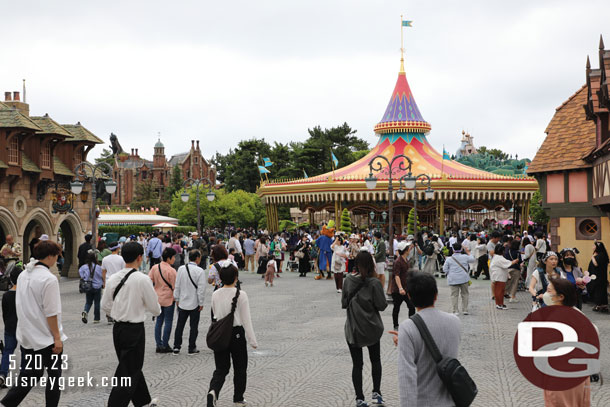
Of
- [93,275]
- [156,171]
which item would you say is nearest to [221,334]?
[93,275]

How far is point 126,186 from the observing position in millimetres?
106812

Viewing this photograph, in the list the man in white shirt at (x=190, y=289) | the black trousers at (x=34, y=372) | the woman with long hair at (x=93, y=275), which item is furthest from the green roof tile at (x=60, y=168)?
the black trousers at (x=34, y=372)

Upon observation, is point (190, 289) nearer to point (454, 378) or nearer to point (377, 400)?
point (377, 400)

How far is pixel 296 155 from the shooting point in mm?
68938

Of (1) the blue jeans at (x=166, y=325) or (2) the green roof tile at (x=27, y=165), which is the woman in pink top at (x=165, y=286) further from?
(2) the green roof tile at (x=27, y=165)

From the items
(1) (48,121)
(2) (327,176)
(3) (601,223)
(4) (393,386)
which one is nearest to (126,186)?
(2) (327,176)

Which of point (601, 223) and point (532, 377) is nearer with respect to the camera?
point (532, 377)

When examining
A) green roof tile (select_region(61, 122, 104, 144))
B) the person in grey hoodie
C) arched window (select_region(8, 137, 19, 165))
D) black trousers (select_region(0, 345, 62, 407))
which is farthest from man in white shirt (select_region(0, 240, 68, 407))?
green roof tile (select_region(61, 122, 104, 144))

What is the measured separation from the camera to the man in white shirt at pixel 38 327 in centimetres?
566

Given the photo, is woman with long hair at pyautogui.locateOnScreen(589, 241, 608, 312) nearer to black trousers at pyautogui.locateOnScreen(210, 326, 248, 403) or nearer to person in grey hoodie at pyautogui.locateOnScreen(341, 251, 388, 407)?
person in grey hoodie at pyautogui.locateOnScreen(341, 251, 388, 407)

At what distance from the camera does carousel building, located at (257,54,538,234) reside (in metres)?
39.6

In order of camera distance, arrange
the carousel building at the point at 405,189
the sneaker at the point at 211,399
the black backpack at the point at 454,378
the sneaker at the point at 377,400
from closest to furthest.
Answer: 1. the black backpack at the point at 454,378
2. the sneaker at the point at 211,399
3. the sneaker at the point at 377,400
4. the carousel building at the point at 405,189

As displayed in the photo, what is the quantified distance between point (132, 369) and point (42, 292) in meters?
1.16

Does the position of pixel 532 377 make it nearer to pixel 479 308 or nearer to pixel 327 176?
pixel 479 308
